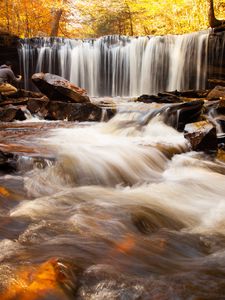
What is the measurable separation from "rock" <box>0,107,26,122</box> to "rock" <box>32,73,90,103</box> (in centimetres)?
110

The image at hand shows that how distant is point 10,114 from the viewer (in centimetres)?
1059

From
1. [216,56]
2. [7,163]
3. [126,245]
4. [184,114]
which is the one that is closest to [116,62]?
[216,56]

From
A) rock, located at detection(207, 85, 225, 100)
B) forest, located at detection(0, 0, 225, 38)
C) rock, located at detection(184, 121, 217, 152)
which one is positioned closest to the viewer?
rock, located at detection(184, 121, 217, 152)

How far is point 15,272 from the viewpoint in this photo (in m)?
2.48

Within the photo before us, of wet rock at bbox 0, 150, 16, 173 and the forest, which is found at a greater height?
the forest

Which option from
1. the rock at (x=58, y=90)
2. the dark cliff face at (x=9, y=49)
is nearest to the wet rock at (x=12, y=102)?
the rock at (x=58, y=90)

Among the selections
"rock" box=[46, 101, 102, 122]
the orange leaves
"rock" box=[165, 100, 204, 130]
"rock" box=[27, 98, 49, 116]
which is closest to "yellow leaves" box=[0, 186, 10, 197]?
the orange leaves

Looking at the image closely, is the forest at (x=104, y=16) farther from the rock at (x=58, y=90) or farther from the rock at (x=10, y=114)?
the rock at (x=10, y=114)

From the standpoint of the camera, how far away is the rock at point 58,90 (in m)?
10.9

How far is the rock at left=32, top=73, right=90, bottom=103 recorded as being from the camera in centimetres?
1094

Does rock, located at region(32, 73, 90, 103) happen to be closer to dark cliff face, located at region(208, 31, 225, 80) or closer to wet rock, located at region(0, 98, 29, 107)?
wet rock, located at region(0, 98, 29, 107)

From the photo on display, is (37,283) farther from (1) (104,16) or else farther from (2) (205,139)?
(1) (104,16)

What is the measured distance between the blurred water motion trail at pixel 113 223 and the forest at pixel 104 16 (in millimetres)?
15892

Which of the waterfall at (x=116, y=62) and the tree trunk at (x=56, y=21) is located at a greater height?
the tree trunk at (x=56, y=21)
